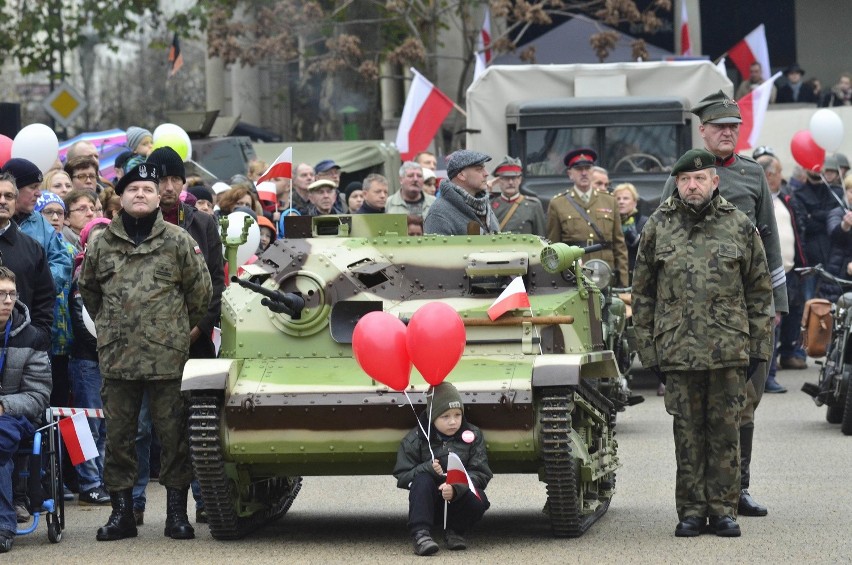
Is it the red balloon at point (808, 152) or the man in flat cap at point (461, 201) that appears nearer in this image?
the man in flat cap at point (461, 201)

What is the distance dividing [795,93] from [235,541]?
22810 mm

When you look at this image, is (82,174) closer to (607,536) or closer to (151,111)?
(607,536)

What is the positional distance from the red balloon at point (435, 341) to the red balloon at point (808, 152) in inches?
438

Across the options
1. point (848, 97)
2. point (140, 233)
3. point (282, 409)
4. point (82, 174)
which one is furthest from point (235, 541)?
point (848, 97)

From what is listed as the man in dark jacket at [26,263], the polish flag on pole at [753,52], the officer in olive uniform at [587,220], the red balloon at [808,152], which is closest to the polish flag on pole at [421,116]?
the red balloon at [808,152]

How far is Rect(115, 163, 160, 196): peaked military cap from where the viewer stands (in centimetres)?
1071

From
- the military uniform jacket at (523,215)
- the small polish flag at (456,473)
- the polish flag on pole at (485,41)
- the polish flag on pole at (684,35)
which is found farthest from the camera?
the polish flag on pole at (684,35)

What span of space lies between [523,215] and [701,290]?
22.3ft

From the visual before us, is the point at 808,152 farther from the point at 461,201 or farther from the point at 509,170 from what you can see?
the point at 461,201

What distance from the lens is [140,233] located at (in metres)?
10.7

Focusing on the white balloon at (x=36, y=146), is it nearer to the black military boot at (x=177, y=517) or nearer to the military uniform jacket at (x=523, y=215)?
the black military boot at (x=177, y=517)

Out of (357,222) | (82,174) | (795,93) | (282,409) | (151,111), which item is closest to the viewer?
(282,409)

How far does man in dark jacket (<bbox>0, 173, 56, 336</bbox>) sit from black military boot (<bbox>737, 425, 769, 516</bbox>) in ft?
12.8

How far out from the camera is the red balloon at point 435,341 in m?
9.72
